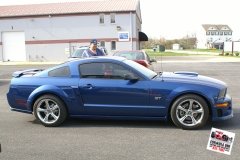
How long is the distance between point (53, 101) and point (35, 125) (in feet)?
2.12

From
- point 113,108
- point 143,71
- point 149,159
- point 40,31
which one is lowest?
point 149,159

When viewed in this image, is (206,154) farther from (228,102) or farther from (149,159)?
(228,102)

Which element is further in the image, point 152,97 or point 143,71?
point 143,71

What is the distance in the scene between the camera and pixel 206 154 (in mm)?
4996

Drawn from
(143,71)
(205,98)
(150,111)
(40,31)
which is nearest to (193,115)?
(205,98)

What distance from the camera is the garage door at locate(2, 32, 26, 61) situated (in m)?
39.0

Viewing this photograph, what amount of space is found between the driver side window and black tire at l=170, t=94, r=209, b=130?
987mm

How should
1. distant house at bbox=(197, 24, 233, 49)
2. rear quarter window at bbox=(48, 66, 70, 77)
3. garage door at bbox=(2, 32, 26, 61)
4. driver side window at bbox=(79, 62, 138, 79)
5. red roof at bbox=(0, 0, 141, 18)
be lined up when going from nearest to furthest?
driver side window at bbox=(79, 62, 138, 79) → rear quarter window at bbox=(48, 66, 70, 77) → red roof at bbox=(0, 0, 141, 18) → garage door at bbox=(2, 32, 26, 61) → distant house at bbox=(197, 24, 233, 49)

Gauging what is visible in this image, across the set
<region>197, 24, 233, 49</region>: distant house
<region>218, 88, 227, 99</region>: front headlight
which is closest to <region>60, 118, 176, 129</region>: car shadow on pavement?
<region>218, 88, 227, 99</region>: front headlight

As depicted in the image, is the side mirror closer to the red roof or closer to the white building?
the white building

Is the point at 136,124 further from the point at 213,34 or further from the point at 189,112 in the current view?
the point at 213,34

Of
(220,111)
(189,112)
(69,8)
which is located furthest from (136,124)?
(69,8)

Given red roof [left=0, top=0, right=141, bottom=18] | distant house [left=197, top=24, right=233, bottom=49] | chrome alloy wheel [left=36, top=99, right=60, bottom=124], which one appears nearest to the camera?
chrome alloy wheel [left=36, top=99, right=60, bottom=124]

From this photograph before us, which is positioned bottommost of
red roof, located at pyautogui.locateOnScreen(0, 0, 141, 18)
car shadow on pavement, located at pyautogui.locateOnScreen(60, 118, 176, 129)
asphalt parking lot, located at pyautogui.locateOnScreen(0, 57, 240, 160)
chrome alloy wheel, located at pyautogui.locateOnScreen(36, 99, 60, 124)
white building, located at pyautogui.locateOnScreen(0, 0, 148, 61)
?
asphalt parking lot, located at pyautogui.locateOnScreen(0, 57, 240, 160)
